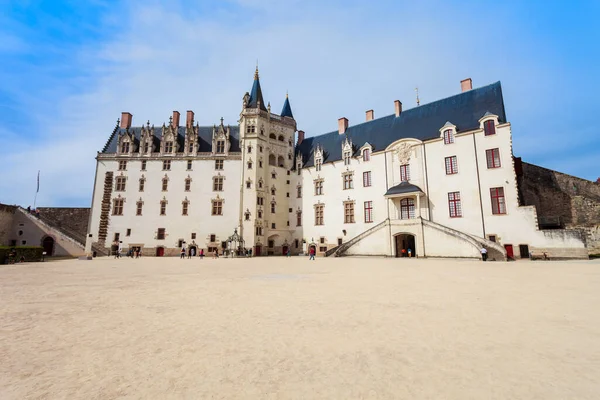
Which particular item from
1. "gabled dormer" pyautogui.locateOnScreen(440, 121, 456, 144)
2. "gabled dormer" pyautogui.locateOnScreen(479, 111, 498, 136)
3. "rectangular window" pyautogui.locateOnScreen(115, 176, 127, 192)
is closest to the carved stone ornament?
"gabled dormer" pyautogui.locateOnScreen(440, 121, 456, 144)

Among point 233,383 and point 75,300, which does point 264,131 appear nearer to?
point 75,300

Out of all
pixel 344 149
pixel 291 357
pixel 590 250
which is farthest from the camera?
pixel 344 149

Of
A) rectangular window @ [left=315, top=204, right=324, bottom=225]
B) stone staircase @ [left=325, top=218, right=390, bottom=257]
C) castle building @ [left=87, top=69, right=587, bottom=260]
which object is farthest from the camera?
rectangular window @ [left=315, top=204, right=324, bottom=225]

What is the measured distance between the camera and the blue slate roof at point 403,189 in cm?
2935

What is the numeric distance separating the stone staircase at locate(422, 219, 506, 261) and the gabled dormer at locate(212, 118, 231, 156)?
2717 centimetres

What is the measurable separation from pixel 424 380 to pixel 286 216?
3638 cm

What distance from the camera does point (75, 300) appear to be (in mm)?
7617

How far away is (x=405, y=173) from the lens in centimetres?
3152

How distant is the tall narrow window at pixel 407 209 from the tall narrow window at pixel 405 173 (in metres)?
2.40

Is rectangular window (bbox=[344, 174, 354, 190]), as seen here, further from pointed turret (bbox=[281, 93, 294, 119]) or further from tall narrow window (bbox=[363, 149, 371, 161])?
pointed turret (bbox=[281, 93, 294, 119])

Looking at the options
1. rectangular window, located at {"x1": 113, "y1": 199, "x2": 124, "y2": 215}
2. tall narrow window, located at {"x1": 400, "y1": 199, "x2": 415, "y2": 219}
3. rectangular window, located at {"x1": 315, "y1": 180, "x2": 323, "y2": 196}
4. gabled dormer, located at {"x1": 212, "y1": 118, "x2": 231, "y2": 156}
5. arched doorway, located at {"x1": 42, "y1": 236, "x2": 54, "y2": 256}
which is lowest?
arched doorway, located at {"x1": 42, "y1": 236, "x2": 54, "y2": 256}

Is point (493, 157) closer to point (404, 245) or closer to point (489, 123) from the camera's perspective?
point (489, 123)

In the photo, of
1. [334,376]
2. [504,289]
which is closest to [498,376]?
[334,376]

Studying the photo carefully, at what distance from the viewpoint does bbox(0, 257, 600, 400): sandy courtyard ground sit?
3.10 m
